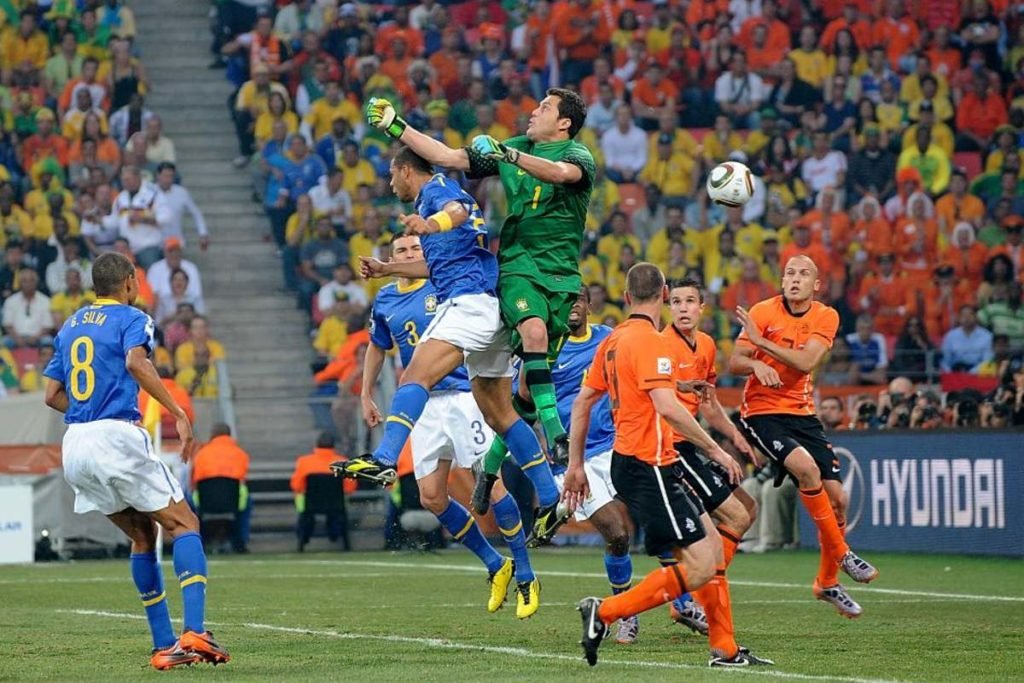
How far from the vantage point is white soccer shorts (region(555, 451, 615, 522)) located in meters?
11.6

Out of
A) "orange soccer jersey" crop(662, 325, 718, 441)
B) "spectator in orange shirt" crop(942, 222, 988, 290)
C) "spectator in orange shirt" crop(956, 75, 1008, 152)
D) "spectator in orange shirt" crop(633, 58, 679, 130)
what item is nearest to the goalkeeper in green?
"orange soccer jersey" crop(662, 325, 718, 441)

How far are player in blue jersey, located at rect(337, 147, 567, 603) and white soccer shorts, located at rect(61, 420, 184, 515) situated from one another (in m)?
1.55

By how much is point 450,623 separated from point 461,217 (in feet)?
9.89

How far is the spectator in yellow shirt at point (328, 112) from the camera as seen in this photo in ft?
83.8

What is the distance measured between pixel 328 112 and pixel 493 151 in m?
15.6

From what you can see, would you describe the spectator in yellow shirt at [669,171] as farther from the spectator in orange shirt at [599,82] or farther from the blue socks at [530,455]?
the blue socks at [530,455]

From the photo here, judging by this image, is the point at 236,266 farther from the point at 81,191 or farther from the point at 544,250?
the point at 544,250

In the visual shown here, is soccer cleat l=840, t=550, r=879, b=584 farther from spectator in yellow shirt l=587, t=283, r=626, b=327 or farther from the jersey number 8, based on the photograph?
spectator in yellow shirt l=587, t=283, r=626, b=327

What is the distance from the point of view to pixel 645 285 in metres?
9.40

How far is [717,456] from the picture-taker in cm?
956

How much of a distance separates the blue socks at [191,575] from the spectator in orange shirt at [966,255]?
16.1 meters

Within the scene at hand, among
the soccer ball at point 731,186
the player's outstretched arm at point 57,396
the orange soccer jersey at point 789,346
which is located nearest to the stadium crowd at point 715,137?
the soccer ball at point 731,186

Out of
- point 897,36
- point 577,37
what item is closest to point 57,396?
point 577,37

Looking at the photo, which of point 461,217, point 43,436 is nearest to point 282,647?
point 461,217
